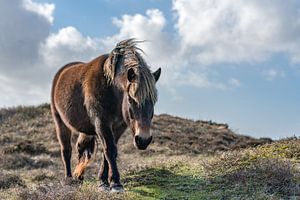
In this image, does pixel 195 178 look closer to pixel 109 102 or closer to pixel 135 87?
pixel 109 102

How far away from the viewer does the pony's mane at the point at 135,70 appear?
7402 millimetres

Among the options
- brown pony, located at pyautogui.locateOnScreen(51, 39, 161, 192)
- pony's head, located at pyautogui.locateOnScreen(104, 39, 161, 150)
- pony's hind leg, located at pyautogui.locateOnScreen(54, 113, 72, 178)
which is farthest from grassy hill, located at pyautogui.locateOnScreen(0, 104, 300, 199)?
pony's head, located at pyautogui.locateOnScreen(104, 39, 161, 150)

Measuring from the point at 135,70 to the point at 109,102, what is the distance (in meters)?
0.87

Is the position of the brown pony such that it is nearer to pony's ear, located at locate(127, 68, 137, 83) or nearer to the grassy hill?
pony's ear, located at locate(127, 68, 137, 83)

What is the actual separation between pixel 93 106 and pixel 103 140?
64 cm

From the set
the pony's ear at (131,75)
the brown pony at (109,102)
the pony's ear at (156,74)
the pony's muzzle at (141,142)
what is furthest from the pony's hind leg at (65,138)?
the pony's muzzle at (141,142)

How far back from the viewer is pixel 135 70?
25.3 ft

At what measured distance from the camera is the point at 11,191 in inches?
387

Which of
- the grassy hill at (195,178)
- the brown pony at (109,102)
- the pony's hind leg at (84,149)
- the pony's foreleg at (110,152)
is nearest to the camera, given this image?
the grassy hill at (195,178)

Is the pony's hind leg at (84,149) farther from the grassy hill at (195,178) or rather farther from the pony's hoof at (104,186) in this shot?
the pony's hoof at (104,186)

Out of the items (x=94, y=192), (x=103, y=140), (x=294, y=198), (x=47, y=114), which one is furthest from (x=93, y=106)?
(x=47, y=114)

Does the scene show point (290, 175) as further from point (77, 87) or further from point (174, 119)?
point (174, 119)

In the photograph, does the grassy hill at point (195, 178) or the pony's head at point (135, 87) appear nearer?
the pony's head at point (135, 87)

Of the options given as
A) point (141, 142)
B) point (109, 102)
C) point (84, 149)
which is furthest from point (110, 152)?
point (84, 149)
